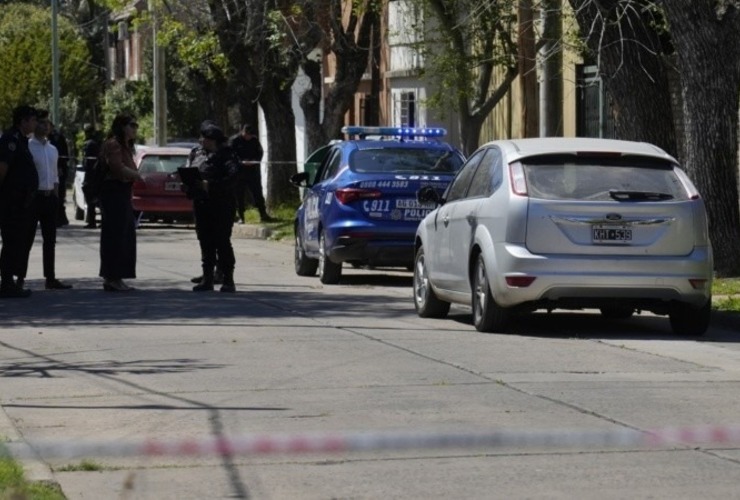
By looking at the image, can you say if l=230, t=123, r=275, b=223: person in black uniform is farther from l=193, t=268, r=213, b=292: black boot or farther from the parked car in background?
l=193, t=268, r=213, b=292: black boot

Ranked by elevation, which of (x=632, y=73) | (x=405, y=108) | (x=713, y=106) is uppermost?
(x=405, y=108)

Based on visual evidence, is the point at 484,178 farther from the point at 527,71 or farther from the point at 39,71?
the point at 39,71

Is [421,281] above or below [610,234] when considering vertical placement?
below

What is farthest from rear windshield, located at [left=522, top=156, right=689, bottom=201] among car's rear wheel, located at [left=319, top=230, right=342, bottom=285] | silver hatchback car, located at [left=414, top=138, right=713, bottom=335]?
car's rear wheel, located at [left=319, top=230, right=342, bottom=285]

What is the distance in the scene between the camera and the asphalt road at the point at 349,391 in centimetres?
762

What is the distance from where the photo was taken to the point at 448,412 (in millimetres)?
9477

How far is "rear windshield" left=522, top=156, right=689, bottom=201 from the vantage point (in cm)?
1346

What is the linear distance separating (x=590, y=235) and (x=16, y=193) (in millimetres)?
6626

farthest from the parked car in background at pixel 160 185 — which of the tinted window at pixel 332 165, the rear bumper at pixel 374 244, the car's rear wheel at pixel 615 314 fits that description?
the car's rear wheel at pixel 615 314

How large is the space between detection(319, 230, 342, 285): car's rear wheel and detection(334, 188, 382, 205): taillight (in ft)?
2.06

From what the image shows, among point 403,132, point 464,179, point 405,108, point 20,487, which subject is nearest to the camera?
point 20,487

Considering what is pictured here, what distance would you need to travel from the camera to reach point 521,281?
1323 centimetres

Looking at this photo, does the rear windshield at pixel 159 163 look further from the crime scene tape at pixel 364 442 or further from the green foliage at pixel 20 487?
the green foliage at pixel 20 487

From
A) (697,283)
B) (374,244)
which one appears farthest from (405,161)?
(697,283)
